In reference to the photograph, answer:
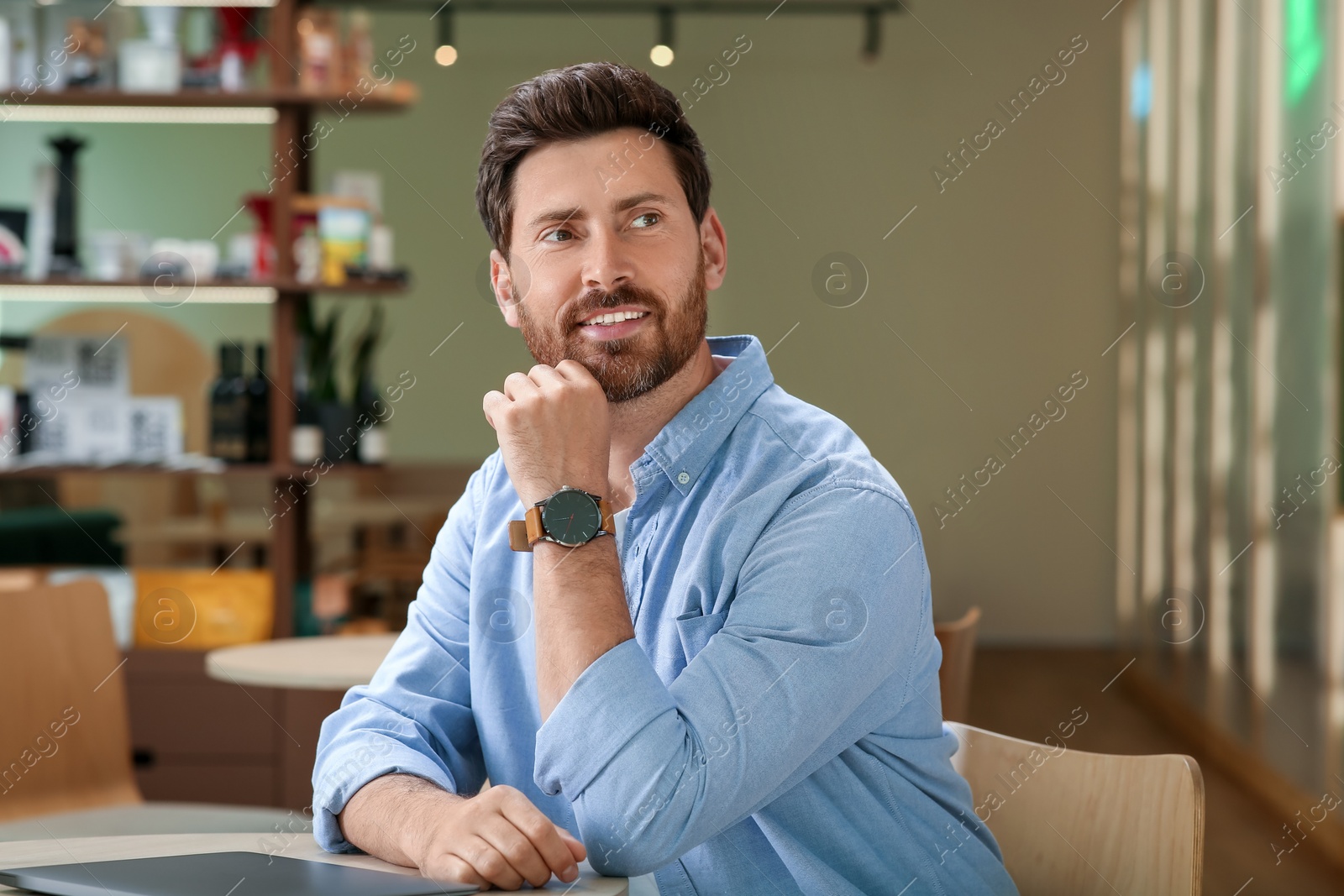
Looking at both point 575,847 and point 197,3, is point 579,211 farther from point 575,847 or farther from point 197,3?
point 197,3

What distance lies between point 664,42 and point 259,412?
10.0 feet

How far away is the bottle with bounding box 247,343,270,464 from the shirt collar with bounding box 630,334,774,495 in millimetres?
2531

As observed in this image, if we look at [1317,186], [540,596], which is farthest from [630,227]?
[1317,186]

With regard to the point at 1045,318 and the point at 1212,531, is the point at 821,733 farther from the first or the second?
the point at 1045,318

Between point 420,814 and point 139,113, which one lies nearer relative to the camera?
point 420,814

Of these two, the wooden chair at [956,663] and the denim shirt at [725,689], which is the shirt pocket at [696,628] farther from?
the wooden chair at [956,663]

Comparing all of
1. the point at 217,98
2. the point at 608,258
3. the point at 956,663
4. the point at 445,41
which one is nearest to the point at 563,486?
the point at 608,258

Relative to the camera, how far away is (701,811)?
94cm

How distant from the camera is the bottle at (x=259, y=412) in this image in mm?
3527

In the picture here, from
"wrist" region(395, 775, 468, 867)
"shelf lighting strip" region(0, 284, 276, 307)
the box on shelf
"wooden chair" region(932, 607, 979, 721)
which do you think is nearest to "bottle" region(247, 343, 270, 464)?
"shelf lighting strip" region(0, 284, 276, 307)

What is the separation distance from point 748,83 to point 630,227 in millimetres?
5648

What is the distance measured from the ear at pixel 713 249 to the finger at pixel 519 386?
321mm

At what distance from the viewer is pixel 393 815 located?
1022mm

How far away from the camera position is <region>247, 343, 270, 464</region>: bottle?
3.53 meters
